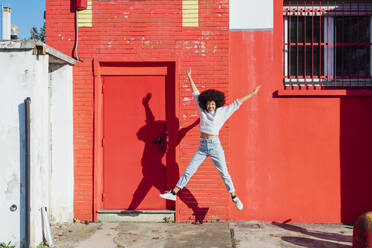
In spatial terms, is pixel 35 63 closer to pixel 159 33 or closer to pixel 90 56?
pixel 90 56

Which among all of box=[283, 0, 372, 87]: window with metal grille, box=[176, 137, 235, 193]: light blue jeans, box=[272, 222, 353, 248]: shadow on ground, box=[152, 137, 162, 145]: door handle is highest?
box=[283, 0, 372, 87]: window with metal grille

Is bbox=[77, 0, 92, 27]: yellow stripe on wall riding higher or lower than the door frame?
higher

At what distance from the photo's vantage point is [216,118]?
20.7 ft

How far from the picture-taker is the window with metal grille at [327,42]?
23.3 ft

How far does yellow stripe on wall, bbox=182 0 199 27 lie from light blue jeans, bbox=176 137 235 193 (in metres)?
2.06

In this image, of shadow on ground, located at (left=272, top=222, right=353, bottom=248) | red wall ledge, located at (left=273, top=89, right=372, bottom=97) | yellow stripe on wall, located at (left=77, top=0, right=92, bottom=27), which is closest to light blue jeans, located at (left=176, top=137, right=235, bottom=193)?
shadow on ground, located at (left=272, top=222, right=353, bottom=248)

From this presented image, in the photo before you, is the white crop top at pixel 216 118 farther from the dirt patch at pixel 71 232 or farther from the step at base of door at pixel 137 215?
the dirt patch at pixel 71 232

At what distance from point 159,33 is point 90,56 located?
49.6 inches

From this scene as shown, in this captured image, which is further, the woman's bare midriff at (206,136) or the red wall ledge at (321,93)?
the red wall ledge at (321,93)

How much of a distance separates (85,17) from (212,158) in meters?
3.28

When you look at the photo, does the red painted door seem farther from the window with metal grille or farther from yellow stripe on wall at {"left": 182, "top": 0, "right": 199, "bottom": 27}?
the window with metal grille

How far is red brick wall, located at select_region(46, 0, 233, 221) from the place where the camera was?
6.87m

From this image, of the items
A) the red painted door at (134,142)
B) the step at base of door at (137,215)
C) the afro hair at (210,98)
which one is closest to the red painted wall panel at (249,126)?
the step at base of door at (137,215)

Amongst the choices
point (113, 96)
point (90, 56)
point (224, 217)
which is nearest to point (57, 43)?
point (90, 56)
